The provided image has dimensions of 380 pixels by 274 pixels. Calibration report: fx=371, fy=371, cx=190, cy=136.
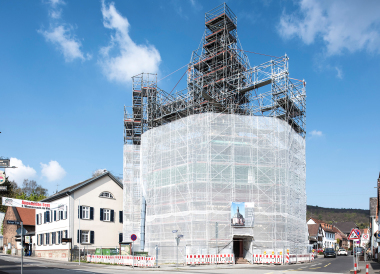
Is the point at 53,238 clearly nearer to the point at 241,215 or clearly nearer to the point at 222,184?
the point at 222,184

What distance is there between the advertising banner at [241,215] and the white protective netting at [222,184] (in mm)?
403

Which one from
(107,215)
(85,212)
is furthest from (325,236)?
(85,212)

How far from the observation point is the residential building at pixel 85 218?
4019 cm

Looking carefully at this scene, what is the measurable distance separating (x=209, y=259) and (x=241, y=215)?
4893 millimetres

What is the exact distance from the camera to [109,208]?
4425 cm

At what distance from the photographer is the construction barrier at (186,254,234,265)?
27.8 m

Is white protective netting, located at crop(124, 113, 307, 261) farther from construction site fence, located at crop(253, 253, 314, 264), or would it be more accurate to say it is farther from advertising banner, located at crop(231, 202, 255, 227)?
construction site fence, located at crop(253, 253, 314, 264)

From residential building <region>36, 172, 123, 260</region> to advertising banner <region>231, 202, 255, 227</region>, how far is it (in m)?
18.2

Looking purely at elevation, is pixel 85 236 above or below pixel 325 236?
above

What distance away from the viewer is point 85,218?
41.2m

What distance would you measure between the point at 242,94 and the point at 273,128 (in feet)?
27.4

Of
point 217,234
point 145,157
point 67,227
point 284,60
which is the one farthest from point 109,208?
point 284,60

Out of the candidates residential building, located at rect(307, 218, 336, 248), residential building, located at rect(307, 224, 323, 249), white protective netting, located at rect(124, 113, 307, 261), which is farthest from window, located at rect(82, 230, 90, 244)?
residential building, located at rect(307, 218, 336, 248)

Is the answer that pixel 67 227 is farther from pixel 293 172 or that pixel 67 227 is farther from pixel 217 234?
pixel 293 172
